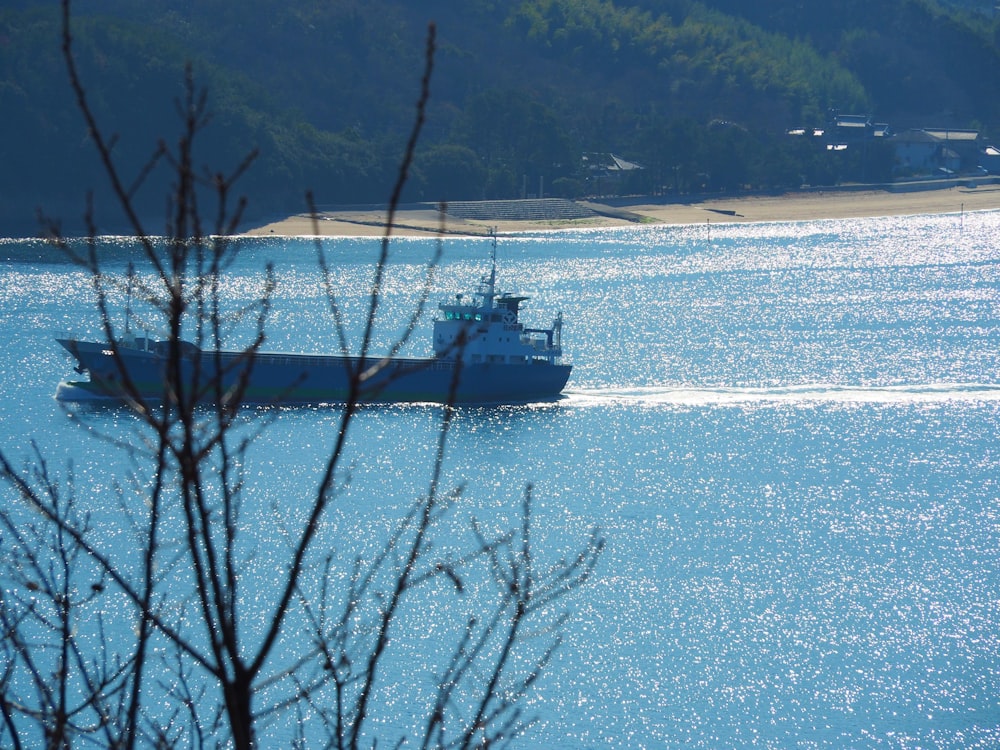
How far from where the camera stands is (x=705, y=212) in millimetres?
109125

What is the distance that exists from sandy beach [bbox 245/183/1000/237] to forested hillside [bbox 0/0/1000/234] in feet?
10.00

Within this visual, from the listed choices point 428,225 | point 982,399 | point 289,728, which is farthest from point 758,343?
point 428,225

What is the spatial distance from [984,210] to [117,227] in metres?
65.9

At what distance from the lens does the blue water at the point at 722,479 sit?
21391 mm

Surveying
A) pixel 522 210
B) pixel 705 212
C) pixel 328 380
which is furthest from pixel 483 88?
pixel 328 380

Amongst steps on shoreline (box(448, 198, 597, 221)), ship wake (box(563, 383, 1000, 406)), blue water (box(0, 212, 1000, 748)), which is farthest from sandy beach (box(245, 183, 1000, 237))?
ship wake (box(563, 383, 1000, 406))

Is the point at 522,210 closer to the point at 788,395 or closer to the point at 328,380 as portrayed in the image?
the point at 788,395

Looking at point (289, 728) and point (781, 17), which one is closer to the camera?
point (289, 728)

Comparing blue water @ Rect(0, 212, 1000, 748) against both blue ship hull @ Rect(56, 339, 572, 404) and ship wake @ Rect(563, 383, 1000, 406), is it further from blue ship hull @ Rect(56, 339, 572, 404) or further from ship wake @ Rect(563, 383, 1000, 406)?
blue ship hull @ Rect(56, 339, 572, 404)

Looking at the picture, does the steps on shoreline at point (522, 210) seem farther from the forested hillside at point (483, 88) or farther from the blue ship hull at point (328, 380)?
the blue ship hull at point (328, 380)

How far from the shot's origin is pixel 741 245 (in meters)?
92.9

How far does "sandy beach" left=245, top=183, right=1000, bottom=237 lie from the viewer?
94.6 m

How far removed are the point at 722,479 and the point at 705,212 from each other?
3024 inches

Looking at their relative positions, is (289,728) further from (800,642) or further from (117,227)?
(117,227)
